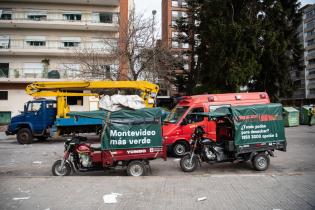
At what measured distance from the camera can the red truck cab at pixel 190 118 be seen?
11.5m

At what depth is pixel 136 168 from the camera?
8.39 meters

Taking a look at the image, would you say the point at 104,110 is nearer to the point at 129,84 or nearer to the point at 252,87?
the point at 129,84

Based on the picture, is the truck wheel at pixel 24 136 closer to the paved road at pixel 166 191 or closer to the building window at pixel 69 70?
the paved road at pixel 166 191

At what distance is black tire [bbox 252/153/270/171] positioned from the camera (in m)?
8.97

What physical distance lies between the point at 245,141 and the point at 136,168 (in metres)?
3.29

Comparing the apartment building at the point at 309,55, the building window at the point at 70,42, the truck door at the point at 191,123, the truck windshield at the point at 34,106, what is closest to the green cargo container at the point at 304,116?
the truck door at the point at 191,123

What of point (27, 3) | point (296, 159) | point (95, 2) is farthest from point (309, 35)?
point (296, 159)

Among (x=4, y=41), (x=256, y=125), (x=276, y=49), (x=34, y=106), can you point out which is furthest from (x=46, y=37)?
(x=256, y=125)

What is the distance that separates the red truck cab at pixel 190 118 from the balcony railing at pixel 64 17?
876 inches

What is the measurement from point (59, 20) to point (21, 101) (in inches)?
366

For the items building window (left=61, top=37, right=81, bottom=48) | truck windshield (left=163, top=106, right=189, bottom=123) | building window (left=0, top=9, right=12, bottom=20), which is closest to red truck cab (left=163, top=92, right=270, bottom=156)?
truck windshield (left=163, top=106, right=189, bottom=123)

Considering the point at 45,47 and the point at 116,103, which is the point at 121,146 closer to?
the point at 116,103

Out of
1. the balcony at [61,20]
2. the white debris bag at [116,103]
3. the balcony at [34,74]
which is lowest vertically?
the white debris bag at [116,103]

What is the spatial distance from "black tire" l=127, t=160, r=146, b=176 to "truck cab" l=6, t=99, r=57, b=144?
9.93 metres
